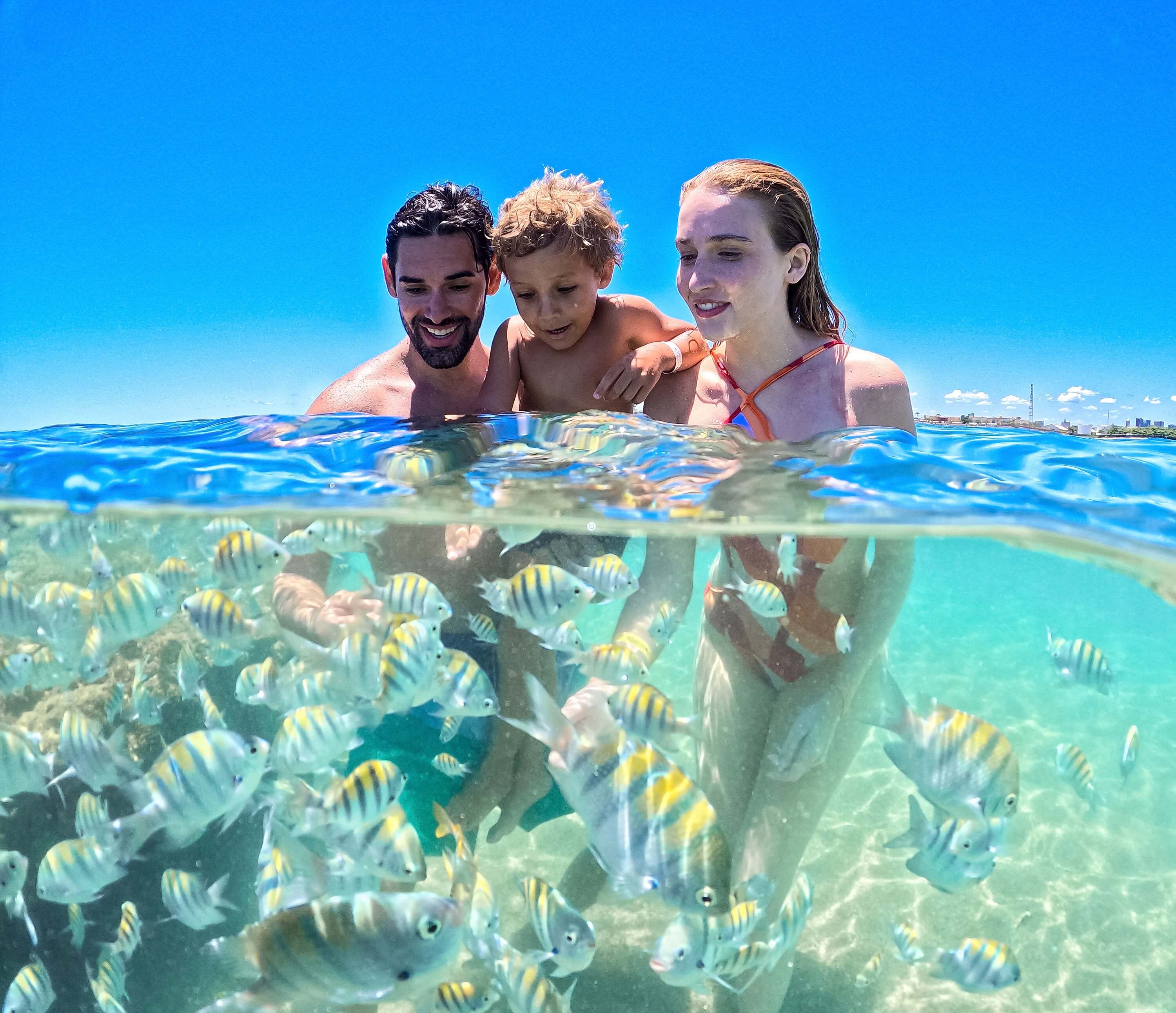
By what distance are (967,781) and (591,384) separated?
339cm

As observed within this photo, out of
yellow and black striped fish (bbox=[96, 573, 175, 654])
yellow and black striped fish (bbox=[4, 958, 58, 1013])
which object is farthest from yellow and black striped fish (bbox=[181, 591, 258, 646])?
yellow and black striped fish (bbox=[4, 958, 58, 1013])

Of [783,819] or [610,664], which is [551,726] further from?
[783,819]

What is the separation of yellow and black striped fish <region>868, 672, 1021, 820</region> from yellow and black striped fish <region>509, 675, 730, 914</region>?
1000mm

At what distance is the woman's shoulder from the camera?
4531 mm

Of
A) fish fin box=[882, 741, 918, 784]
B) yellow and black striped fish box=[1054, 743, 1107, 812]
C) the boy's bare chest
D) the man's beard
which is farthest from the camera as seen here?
the man's beard

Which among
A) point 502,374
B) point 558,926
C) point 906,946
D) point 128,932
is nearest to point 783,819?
point 906,946

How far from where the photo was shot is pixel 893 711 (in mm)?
3271

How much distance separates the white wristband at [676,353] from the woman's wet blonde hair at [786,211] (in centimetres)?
80

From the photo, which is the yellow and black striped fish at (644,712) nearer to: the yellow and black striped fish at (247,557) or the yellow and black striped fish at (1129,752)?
the yellow and black striped fish at (247,557)

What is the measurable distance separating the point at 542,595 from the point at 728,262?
7.63 feet

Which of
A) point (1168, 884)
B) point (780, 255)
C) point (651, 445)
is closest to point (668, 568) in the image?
point (651, 445)

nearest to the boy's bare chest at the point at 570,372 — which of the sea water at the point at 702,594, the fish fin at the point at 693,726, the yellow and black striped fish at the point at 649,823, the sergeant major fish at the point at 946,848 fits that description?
the sea water at the point at 702,594

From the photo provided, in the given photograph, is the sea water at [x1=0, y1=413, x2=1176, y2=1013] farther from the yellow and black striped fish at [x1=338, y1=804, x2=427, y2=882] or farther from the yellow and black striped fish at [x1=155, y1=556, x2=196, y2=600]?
the yellow and black striped fish at [x1=338, y1=804, x2=427, y2=882]

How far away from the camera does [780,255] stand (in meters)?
4.40
